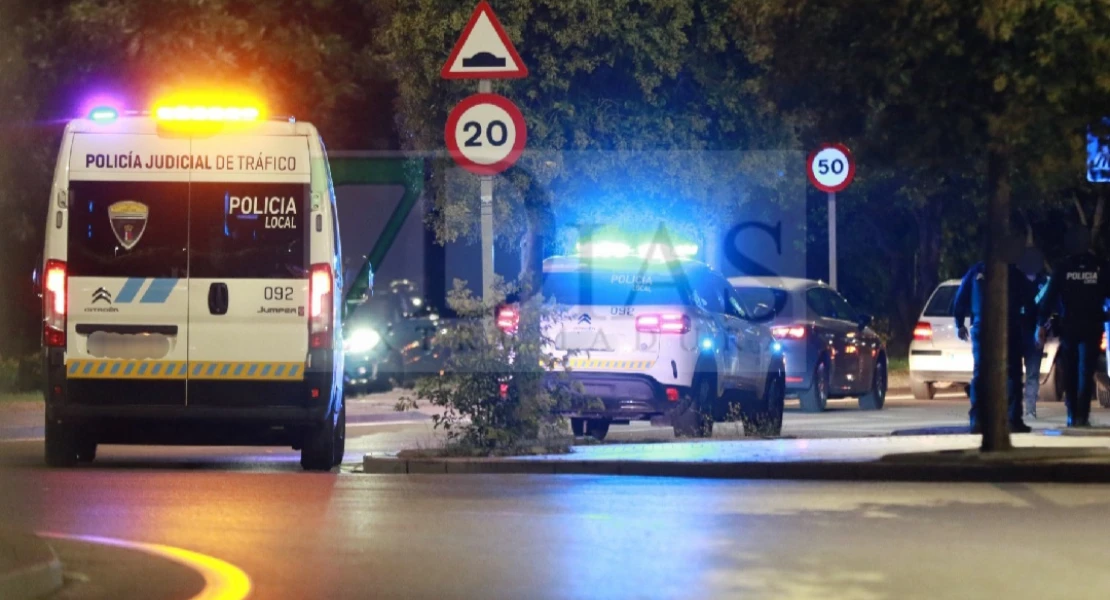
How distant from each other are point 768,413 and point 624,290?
8.70 feet

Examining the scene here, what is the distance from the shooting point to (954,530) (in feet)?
36.1

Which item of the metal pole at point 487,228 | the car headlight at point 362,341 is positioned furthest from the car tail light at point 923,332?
the metal pole at point 487,228

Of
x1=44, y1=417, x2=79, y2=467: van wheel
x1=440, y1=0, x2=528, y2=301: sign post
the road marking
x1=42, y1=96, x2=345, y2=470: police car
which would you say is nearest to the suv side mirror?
x1=440, y1=0, x2=528, y2=301: sign post

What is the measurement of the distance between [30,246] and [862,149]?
1935 centimetres

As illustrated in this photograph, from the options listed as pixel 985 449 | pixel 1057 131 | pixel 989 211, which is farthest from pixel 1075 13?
pixel 985 449

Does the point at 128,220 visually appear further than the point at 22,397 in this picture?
No

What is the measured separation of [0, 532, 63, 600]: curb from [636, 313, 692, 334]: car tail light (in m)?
8.01

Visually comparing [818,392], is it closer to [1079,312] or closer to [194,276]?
[1079,312]

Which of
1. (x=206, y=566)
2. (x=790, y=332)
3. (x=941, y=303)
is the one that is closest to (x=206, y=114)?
(x=206, y=566)

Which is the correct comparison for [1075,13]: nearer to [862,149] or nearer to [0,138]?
[862,149]

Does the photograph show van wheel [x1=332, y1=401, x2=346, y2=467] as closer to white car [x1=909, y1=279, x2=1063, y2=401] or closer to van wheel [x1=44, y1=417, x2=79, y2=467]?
van wheel [x1=44, y1=417, x2=79, y2=467]

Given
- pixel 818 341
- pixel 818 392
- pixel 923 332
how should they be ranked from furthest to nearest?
pixel 923 332 < pixel 818 392 < pixel 818 341

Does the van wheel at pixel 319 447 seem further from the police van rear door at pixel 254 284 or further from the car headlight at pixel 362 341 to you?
the car headlight at pixel 362 341

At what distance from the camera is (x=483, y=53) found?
15.3m
